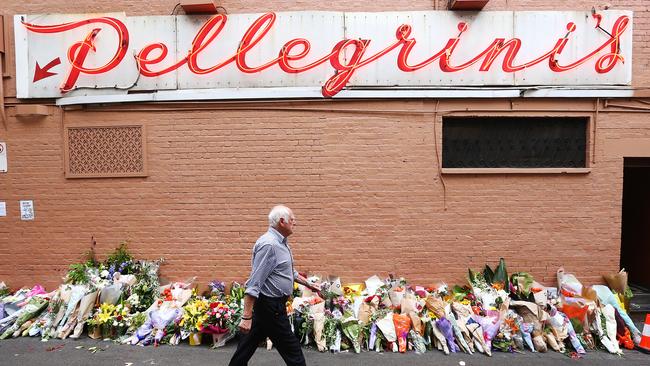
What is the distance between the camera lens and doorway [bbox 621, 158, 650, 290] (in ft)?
20.5

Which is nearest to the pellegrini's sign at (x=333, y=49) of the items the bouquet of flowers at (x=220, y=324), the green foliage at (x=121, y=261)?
the green foliage at (x=121, y=261)

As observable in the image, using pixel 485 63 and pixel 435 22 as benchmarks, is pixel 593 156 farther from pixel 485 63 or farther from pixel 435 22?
pixel 435 22

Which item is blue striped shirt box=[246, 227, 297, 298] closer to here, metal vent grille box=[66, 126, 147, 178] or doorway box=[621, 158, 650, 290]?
metal vent grille box=[66, 126, 147, 178]

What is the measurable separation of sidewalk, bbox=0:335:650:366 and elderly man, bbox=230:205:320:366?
1075 millimetres

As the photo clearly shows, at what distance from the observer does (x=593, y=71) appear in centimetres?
532

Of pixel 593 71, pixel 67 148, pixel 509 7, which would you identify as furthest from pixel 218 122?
pixel 593 71

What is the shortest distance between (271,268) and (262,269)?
0.24 feet

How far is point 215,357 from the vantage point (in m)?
4.35

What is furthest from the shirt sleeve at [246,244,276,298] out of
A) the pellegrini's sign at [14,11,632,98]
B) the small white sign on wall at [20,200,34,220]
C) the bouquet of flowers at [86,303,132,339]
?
the small white sign on wall at [20,200,34,220]

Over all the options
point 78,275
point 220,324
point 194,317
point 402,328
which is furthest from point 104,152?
point 402,328

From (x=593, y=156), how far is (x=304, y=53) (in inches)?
164

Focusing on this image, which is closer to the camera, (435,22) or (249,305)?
(249,305)

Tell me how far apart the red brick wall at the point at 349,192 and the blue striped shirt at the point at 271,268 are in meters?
2.15

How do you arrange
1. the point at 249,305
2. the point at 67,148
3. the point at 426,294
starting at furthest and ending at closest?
the point at 67,148
the point at 426,294
the point at 249,305
